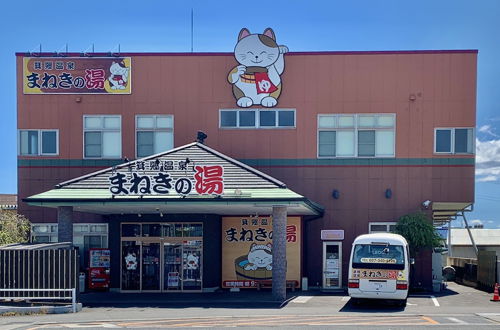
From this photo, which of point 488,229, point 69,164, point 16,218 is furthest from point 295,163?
point 488,229

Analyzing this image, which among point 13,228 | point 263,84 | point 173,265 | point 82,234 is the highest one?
point 263,84

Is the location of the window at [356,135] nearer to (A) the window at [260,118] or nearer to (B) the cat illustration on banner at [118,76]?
(A) the window at [260,118]

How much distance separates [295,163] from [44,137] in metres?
11.6

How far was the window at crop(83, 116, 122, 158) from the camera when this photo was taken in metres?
30.5

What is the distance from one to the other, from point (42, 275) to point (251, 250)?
9.86 metres

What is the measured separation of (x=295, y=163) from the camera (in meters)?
29.9

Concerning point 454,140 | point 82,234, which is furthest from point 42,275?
point 454,140

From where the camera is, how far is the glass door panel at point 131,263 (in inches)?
1110

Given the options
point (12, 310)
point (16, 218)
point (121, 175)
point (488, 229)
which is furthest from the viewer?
point (488, 229)

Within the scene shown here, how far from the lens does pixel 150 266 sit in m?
28.1

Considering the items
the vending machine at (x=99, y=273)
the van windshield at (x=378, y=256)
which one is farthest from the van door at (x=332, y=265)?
the vending machine at (x=99, y=273)

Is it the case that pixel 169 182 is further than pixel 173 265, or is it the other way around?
pixel 173 265

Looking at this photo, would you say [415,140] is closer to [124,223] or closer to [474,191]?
[474,191]

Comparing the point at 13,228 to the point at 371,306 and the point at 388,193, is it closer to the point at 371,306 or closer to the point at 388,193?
the point at 371,306
